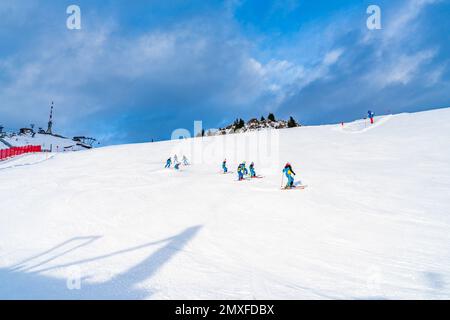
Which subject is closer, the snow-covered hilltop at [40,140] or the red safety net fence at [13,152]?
the red safety net fence at [13,152]

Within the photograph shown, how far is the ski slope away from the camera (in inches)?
189

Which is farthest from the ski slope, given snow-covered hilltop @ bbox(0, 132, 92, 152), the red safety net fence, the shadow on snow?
snow-covered hilltop @ bbox(0, 132, 92, 152)

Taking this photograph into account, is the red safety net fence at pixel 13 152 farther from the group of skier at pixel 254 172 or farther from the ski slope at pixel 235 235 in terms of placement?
the group of skier at pixel 254 172

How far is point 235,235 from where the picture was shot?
7547 mm

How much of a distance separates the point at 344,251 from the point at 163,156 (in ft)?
76.4

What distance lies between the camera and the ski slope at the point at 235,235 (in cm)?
479

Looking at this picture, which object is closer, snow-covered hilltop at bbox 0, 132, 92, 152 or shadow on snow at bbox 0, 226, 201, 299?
shadow on snow at bbox 0, 226, 201, 299

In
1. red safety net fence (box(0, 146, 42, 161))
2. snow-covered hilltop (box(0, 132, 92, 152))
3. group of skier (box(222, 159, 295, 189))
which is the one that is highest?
snow-covered hilltop (box(0, 132, 92, 152))

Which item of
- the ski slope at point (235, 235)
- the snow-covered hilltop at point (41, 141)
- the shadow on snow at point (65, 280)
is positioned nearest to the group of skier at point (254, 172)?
the ski slope at point (235, 235)

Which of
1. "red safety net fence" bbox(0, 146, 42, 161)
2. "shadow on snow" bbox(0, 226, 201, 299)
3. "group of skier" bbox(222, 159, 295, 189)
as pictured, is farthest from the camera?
"red safety net fence" bbox(0, 146, 42, 161)

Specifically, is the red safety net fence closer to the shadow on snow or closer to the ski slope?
the ski slope

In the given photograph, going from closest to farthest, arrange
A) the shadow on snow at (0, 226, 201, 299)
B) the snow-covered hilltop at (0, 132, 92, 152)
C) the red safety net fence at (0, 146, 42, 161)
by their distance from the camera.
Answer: the shadow on snow at (0, 226, 201, 299) < the red safety net fence at (0, 146, 42, 161) < the snow-covered hilltop at (0, 132, 92, 152)

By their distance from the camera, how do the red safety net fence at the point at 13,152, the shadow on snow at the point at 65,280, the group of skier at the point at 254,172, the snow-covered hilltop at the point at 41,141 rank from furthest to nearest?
1. the snow-covered hilltop at the point at 41,141
2. the red safety net fence at the point at 13,152
3. the group of skier at the point at 254,172
4. the shadow on snow at the point at 65,280

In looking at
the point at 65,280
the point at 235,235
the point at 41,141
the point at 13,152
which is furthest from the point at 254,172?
the point at 41,141
